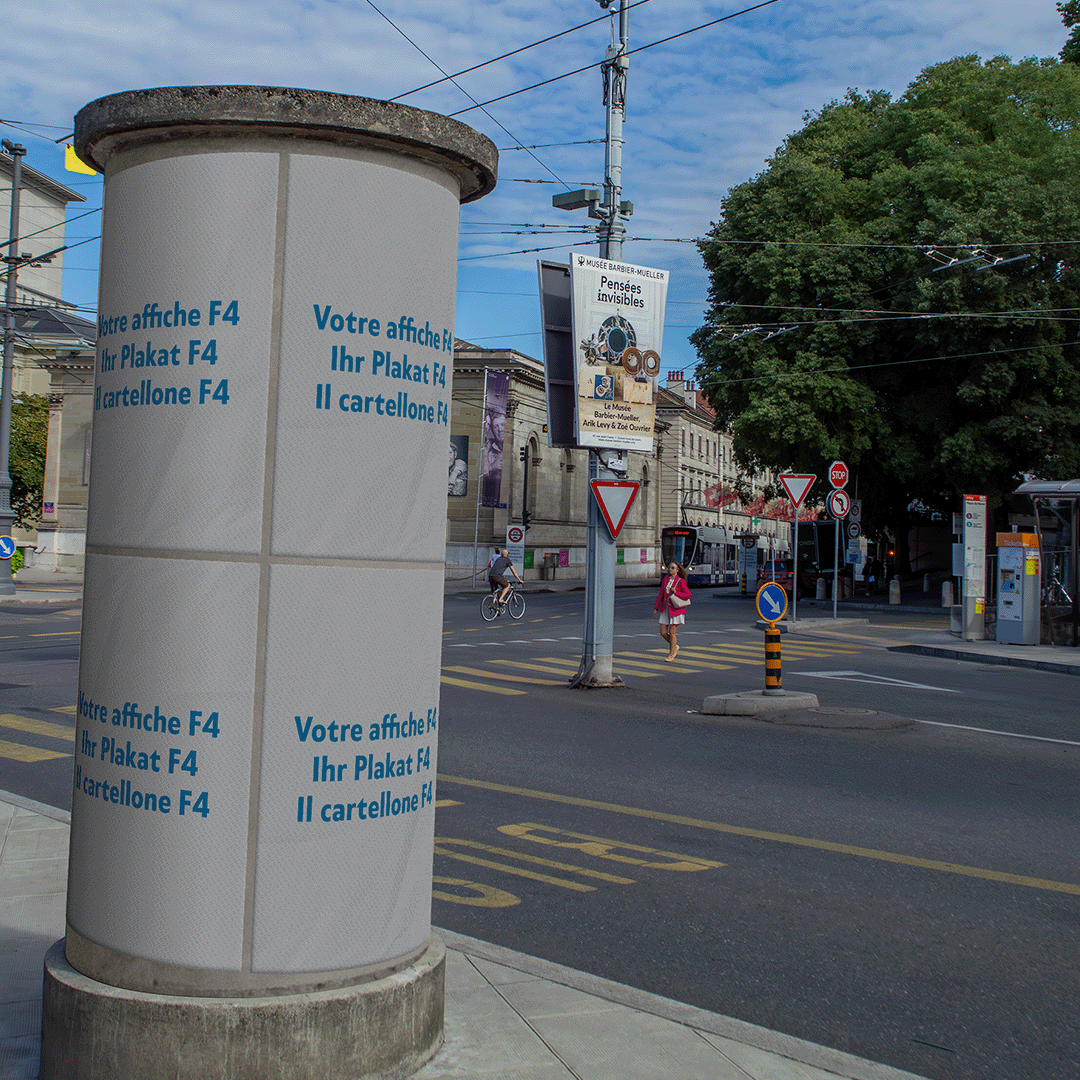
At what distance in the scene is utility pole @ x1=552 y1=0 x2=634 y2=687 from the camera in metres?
14.9

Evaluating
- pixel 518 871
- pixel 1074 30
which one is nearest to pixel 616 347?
pixel 518 871

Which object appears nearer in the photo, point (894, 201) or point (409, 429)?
point (409, 429)

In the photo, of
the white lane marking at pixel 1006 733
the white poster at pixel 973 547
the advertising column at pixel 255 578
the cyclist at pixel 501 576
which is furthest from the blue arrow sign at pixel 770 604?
the cyclist at pixel 501 576

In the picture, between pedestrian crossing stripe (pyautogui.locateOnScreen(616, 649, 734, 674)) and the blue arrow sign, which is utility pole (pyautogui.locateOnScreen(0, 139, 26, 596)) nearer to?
pedestrian crossing stripe (pyautogui.locateOnScreen(616, 649, 734, 674))

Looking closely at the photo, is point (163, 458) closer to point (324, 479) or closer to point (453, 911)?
point (324, 479)

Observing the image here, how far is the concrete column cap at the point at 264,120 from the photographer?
3350mm

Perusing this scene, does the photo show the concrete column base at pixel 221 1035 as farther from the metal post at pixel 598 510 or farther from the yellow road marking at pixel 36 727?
the metal post at pixel 598 510

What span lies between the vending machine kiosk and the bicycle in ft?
37.3

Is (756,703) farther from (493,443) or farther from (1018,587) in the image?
(493,443)

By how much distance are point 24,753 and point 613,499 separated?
7.73 meters

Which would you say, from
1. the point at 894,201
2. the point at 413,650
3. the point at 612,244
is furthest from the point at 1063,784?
the point at 894,201

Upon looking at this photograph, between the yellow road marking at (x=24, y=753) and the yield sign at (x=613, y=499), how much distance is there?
7393mm

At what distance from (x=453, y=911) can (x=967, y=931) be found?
2382 millimetres

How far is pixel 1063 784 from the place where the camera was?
873 cm
